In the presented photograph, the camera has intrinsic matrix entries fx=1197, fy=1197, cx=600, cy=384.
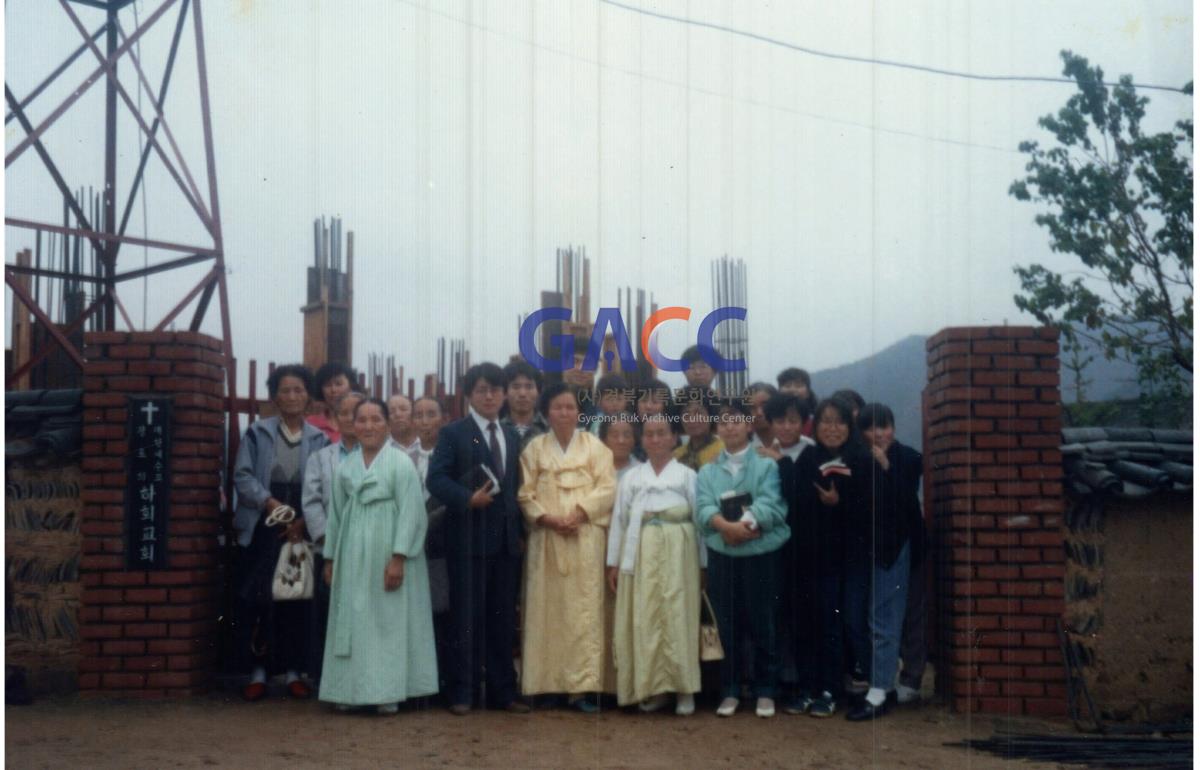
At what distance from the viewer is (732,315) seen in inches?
204

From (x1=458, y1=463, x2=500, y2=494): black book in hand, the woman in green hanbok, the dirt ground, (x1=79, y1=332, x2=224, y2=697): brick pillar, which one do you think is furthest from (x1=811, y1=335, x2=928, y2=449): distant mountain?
(x1=79, y1=332, x2=224, y2=697): brick pillar

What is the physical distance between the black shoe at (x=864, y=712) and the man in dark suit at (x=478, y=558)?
1.37 m

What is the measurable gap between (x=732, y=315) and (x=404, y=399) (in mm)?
1531

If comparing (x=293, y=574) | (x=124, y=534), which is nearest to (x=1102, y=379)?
(x=293, y=574)

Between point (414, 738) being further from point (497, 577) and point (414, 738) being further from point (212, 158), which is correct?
point (212, 158)

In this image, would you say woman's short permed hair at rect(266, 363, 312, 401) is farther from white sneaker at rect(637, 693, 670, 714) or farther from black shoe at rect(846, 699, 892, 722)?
black shoe at rect(846, 699, 892, 722)

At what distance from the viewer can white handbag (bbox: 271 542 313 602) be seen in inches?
206

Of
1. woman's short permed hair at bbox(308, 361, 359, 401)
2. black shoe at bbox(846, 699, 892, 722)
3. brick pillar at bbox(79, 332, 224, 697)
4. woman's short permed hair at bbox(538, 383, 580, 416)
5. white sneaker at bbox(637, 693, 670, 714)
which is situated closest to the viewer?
black shoe at bbox(846, 699, 892, 722)

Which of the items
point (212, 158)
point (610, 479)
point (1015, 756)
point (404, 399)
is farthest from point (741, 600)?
point (212, 158)

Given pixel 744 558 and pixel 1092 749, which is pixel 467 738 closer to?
pixel 744 558

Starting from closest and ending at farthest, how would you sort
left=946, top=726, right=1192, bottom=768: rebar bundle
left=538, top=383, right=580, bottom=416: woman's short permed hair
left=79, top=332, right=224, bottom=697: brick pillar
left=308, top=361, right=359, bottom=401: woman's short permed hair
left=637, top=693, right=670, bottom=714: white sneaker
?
left=946, top=726, right=1192, bottom=768: rebar bundle < left=637, top=693, right=670, bottom=714: white sneaker < left=538, top=383, right=580, bottom=416: woman's short permed hair < left=79, top=332, right=224, bottom=697: brick pillar < left=308, top=361, right=359, bottom=401: woman's short permed hair

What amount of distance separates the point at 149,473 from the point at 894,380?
11.1ft

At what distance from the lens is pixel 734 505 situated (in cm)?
508

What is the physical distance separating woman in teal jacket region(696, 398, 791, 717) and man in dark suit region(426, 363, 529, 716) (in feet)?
2.74
